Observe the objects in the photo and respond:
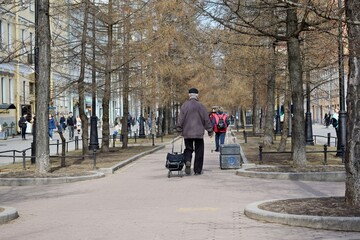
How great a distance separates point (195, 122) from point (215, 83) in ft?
129

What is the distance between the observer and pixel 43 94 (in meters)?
15.7

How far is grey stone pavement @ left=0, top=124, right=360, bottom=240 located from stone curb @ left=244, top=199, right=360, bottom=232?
4.2 inches

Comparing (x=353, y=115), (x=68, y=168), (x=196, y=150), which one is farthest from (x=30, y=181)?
(x=353, y=115)

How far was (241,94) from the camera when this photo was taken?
49906 millimetres

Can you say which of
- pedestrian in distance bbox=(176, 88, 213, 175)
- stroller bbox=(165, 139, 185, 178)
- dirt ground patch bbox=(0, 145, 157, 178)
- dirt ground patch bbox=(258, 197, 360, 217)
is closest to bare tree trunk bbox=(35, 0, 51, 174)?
dirt ground patch bbox=(0, 145, 157, 178)

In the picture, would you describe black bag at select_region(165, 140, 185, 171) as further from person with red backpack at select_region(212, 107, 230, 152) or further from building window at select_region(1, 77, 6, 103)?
building window at select_region(1, 77, 6, 103)

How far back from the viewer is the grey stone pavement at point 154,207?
818cm

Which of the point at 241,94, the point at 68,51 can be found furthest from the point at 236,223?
the point at 241,94

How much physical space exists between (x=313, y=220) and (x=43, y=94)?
9.36m

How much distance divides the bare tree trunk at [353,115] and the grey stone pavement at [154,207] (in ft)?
3.95

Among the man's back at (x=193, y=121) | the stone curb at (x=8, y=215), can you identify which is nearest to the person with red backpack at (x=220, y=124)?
the man's back at (x=193, y=121)

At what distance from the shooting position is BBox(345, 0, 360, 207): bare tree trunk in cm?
887

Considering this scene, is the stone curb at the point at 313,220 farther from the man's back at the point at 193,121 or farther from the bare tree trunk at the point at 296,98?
the bare tree trunk at the point at 296,98

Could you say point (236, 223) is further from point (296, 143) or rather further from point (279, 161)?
point (279, 161)
